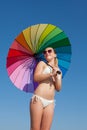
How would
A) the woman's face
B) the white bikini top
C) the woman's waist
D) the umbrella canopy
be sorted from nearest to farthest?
the woman's waist
the white bikini top
the woman's face
the umbrella canopy

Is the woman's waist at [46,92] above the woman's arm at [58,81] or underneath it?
underneath

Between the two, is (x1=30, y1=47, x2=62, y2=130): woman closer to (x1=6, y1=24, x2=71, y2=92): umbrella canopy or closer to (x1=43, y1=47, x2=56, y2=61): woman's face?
(x1=43, y1=47, x2=56, y2=61): woman's face

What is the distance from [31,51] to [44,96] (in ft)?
5.67

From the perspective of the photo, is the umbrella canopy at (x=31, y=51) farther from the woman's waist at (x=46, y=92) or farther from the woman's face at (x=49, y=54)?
the woman's waist at (x=46, y=92)

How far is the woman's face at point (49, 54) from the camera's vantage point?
935 cm

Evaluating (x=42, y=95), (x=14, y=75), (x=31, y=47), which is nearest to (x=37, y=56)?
(x=31, y=47)

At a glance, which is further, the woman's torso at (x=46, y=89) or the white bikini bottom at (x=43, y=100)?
the woman's torso at (x=46, y=89)

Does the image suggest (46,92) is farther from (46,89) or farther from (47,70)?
(47,70)

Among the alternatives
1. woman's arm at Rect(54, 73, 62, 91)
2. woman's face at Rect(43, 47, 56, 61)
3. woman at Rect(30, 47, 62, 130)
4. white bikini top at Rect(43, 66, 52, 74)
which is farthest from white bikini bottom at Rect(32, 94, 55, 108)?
woman's face at Rect(43, 47, 56, 61)

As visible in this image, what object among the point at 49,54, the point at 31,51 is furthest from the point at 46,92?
the point at 31,51

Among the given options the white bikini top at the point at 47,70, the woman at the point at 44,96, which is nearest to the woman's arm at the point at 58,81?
the woman at the point at 44,96

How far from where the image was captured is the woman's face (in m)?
9.35

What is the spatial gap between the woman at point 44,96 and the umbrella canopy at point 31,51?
33.1 inches

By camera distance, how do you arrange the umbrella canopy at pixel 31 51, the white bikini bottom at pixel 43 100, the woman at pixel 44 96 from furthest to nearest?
the umbrella canopy at pixel 31 51
the white bikini bottom at pixel 43 100
the woman at pixel 44 96
